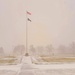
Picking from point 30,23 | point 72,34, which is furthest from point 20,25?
point 72,34

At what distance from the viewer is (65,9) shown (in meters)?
21.8

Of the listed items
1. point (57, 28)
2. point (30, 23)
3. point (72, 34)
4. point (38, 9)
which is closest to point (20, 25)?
point (30, 23)

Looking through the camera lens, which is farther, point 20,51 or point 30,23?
point 20,51

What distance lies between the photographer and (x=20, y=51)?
22922 mm

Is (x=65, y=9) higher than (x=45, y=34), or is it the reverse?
(x=65, y=9)

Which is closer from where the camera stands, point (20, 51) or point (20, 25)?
point (20, 25)

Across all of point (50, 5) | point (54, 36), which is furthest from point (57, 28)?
point (50, 5)

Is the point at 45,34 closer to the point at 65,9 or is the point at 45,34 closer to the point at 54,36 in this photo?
the point at 54,36

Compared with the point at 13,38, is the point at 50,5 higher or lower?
higher

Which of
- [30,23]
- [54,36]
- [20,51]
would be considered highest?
[30,23]

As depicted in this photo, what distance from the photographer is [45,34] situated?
2170 cm

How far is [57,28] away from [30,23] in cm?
295

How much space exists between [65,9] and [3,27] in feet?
22.4

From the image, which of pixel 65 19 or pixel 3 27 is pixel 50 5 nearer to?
pixel 65 19
